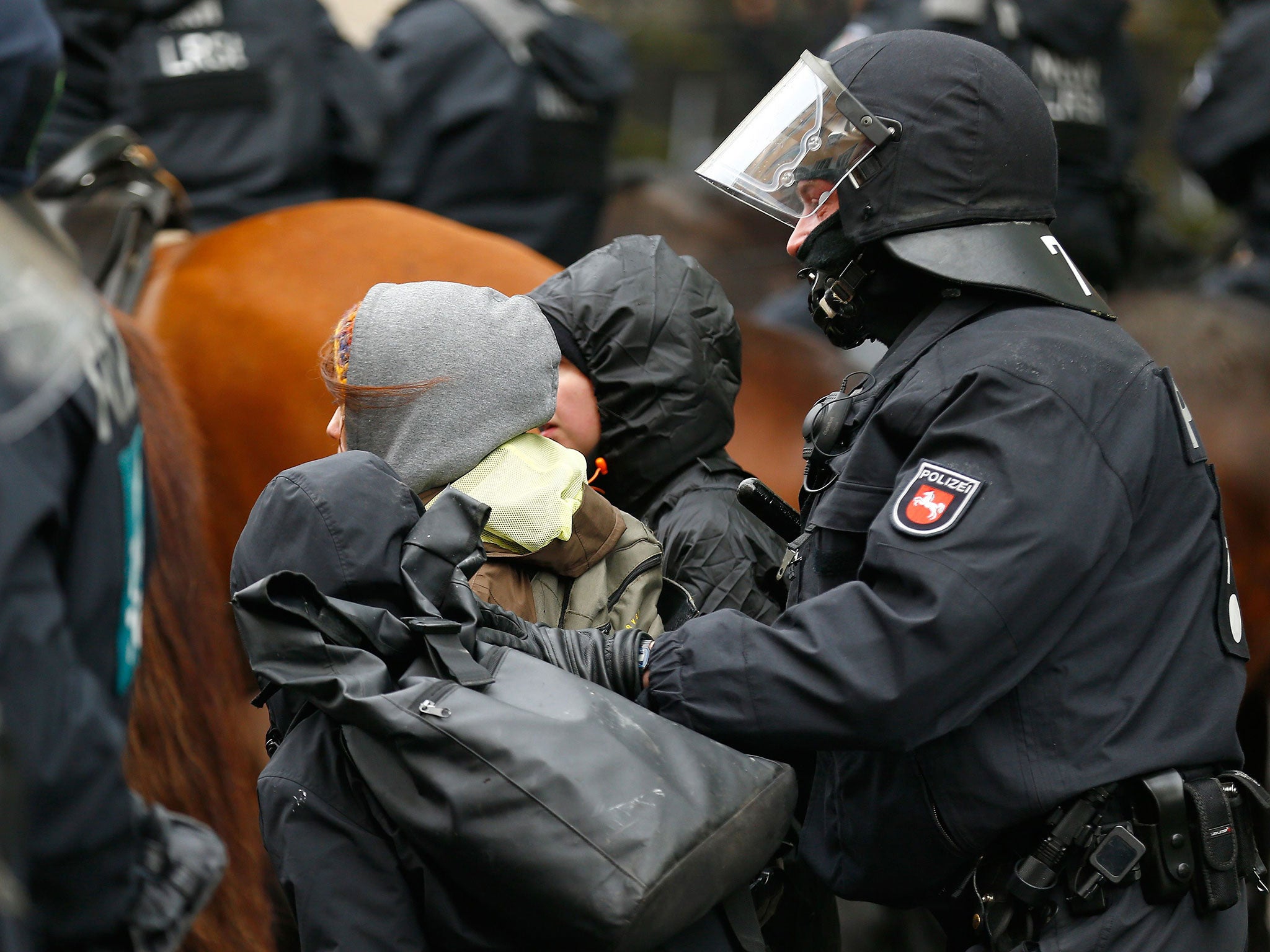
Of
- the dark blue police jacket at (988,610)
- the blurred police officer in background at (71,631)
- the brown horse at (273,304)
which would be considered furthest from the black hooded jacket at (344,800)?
the brown horse at (273,304)

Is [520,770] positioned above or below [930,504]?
below

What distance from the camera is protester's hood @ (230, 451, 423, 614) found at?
181 cm

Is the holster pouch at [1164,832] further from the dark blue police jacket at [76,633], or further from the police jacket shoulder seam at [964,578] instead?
the dark blue police jacket at [76,633]

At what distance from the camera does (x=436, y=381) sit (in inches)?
80.8

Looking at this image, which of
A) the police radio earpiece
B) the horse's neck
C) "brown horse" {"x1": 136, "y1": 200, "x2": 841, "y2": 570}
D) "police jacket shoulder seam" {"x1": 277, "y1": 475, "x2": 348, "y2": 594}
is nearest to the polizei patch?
the police radio earpiece

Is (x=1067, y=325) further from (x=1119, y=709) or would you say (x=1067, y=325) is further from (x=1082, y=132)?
(x=1082, y=132)

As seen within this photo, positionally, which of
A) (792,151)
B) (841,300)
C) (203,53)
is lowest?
(203,53)

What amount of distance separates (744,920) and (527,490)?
0.64m

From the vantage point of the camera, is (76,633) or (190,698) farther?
(190,698)

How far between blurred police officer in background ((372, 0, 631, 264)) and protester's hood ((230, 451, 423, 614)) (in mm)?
3408

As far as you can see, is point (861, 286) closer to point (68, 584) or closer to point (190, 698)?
point (68, 584)

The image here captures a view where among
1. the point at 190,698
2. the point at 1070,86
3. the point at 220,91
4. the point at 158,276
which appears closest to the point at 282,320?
the point at 158,276

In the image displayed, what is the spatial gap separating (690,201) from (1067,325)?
5.74 m

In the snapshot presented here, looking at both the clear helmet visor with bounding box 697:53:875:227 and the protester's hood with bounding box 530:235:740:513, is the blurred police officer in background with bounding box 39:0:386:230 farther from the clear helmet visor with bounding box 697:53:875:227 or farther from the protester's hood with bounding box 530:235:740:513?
the clear helmet visor with bounding box 697:53:875:227
